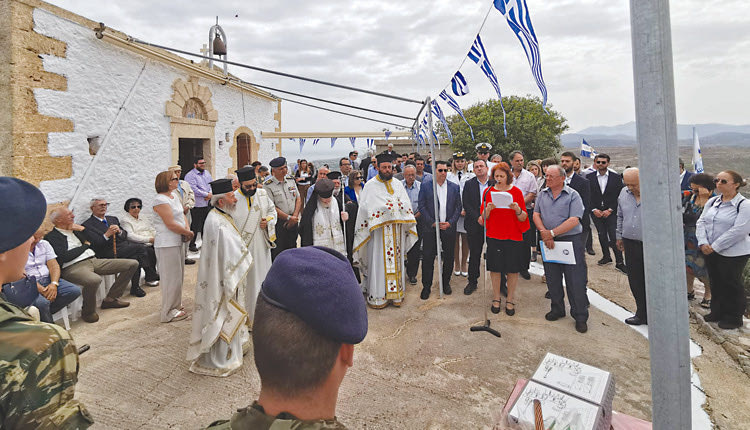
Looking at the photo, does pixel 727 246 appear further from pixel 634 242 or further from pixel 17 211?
pixel 17 211

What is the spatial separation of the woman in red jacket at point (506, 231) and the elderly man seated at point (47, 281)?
4726 millimetres

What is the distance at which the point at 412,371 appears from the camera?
3.37 metres

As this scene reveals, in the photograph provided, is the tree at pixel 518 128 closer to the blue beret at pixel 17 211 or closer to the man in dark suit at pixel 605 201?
the man in dark suit at pixel 605 201

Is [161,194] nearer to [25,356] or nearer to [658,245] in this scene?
[25,356]

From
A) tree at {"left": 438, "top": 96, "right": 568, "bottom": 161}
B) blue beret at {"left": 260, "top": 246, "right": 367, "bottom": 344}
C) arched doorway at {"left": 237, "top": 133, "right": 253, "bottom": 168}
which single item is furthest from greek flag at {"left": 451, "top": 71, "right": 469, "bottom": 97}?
tree at {"left": 438, "top": 96, "right": 568, "bottom": 161}

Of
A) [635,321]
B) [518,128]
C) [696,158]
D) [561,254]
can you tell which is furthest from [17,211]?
[518,128]

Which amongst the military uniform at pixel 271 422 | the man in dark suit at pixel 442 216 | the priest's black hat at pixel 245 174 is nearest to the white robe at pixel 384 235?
the man in dark suit at pixel 442 216

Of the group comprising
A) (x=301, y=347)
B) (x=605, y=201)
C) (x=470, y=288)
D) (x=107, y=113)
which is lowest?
(x=470, y=288)

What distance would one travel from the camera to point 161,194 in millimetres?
4238

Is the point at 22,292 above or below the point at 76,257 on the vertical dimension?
below

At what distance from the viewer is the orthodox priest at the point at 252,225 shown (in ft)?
13.1

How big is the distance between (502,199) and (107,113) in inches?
224

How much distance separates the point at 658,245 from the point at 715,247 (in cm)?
400

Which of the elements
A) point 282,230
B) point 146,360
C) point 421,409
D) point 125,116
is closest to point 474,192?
point 282,230
